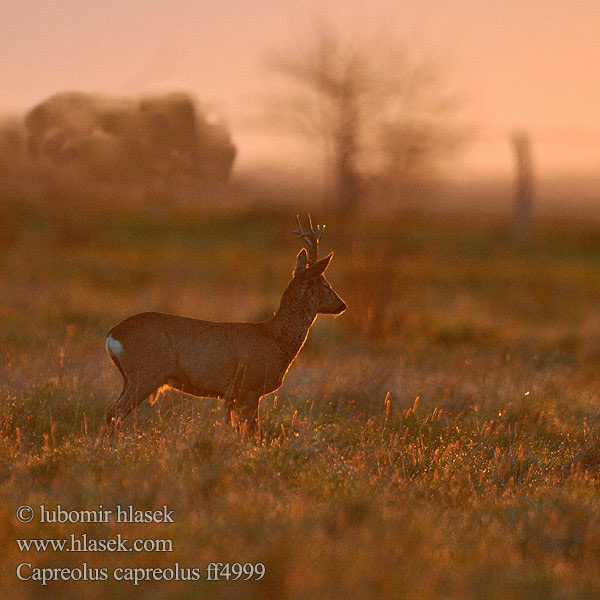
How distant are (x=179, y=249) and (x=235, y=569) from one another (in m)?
28.7

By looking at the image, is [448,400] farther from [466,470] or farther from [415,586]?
[415,586]

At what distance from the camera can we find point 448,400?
8953mm

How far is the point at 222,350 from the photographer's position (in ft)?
23.9

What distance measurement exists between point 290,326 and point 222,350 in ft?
2.26

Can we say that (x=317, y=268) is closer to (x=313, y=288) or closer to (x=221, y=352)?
(x=313, y=288)

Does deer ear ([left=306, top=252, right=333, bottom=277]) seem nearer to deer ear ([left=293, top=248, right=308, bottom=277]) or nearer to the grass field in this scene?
deer ear ([left=293, top=248, right=308, bottom=277])

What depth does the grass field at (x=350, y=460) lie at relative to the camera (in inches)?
178

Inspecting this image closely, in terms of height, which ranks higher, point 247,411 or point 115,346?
point 115,346

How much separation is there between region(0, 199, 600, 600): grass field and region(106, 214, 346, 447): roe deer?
326mm

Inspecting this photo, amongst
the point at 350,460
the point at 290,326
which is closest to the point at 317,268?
the point at 290,326

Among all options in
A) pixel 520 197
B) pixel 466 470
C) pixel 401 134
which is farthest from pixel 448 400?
pixel 520 197

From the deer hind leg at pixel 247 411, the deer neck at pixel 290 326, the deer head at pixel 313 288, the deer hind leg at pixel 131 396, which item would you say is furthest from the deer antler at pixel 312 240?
the deer hind leg at pixel 131 396

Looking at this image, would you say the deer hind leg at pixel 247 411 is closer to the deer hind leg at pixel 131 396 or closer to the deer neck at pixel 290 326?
the deer neck at pixel 290 326

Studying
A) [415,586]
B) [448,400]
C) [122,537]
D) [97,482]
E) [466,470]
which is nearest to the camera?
[415,586]
